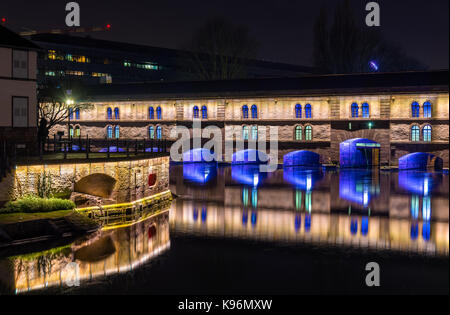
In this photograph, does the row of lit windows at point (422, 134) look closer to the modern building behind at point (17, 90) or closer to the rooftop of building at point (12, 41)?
the modern building behind at point (17, 90)

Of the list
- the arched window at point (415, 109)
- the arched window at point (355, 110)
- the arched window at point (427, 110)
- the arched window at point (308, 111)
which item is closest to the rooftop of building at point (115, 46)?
the arched window at point (308, 111)

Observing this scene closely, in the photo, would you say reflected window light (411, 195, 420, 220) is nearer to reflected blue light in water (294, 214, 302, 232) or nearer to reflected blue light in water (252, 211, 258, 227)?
reflected blue light in water (294, 214, 302, 232)

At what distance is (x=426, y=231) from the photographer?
26.8 meters

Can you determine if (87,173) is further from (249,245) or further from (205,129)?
(205,129)

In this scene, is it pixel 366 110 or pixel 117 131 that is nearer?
pixel 366 110

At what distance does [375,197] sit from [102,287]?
22.7 meters

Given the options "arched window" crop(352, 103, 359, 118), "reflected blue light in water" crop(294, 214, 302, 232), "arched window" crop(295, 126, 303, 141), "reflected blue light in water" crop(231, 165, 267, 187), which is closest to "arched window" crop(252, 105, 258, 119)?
"arched window" crop(295, 126, 303, 141)

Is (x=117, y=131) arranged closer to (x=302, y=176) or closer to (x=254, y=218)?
(x=302, y=176)

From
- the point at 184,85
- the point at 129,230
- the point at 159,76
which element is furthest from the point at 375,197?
the point at 159,76

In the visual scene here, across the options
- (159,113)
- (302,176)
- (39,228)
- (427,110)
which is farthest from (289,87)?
(39,228)

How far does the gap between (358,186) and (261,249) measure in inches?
786

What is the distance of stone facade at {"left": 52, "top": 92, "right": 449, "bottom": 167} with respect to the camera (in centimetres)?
5178

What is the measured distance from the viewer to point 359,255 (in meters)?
22.5

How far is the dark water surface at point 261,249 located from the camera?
18938 millimetres
